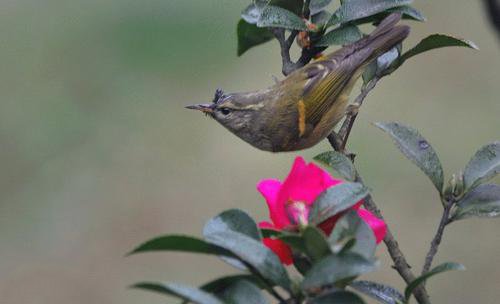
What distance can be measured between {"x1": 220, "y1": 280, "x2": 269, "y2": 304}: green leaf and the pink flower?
134 mm

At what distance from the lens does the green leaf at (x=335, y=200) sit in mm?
1720

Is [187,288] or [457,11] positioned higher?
[457,11]

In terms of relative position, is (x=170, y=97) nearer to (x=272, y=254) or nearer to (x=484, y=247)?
(x=484, y=247)

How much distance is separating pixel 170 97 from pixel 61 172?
1.02 metres

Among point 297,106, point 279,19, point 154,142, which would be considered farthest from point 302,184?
point 154,142

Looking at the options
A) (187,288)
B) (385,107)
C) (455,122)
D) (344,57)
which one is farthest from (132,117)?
(187,288)

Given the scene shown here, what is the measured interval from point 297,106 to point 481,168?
63.6 inches

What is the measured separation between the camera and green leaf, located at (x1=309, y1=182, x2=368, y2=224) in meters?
1.72

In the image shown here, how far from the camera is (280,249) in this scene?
1756mm

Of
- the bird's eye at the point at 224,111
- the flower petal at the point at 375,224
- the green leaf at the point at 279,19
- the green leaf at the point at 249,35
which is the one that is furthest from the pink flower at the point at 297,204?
the bird's eye at the point at 224,111

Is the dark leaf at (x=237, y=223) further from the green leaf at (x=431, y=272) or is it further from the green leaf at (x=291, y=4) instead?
the green leaf at (x=291, y=4)

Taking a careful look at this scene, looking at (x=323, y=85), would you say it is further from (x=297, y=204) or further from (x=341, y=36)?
(x=297, y=204)

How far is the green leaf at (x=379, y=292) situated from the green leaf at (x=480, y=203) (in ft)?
0.77

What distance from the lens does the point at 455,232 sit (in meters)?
5.67
